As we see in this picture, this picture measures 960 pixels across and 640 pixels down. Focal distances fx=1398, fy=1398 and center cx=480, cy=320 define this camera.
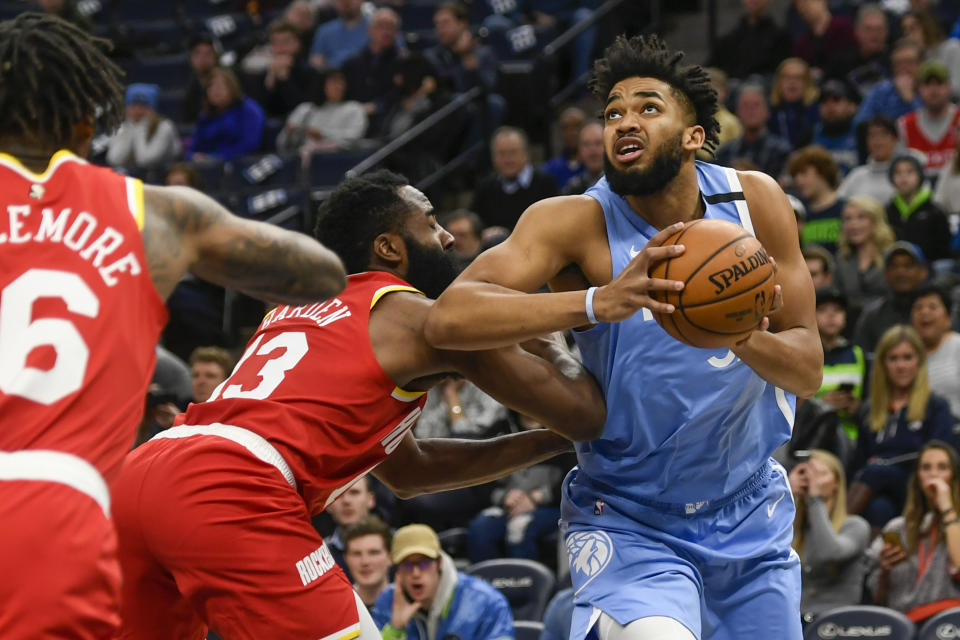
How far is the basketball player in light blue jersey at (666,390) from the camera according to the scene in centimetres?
Answer: 409

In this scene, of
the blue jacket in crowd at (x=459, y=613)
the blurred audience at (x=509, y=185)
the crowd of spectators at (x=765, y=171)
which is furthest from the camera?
the blurred audience at (x=509, y=185)

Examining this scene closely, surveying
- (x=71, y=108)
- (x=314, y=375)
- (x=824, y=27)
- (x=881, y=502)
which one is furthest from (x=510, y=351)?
(x=824, y=27)

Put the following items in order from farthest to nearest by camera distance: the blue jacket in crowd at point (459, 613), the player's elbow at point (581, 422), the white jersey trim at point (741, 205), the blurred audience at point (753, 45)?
1. the blurred audience at point (753, 45)
2. the blue jacket in crowd at point (459, 613)
3. the white jersey trim at point (741, 205)
4. the player's elbow at point (581, 422)

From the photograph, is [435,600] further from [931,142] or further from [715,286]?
[931,142]

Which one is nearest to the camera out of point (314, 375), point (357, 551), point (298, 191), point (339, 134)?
point (314, 375)

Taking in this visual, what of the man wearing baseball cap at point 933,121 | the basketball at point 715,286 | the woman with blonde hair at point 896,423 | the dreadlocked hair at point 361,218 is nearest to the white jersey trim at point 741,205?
the basketball at point 715,286

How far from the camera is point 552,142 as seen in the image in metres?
12.7

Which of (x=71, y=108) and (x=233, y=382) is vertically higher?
(x=71, y=108)

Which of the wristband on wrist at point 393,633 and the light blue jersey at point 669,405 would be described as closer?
the light blue jersey at point 669,405

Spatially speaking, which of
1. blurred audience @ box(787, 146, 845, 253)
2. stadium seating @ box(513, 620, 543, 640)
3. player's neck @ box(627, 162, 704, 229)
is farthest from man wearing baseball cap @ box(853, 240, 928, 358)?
player's neck @ box(627, 162, 704, 229)

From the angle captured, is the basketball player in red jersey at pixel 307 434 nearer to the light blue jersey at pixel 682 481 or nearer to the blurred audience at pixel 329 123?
the light blue jersey at pixel 682 481

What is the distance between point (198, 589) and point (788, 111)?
8.21 metres

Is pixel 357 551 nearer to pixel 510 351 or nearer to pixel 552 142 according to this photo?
pixel 510 351

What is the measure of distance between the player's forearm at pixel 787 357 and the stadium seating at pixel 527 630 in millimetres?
3506
